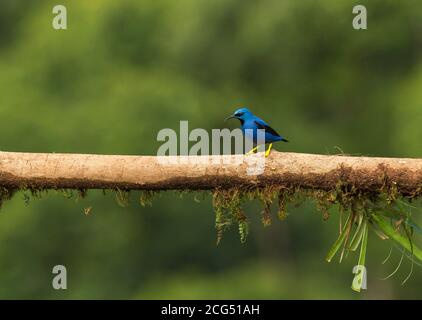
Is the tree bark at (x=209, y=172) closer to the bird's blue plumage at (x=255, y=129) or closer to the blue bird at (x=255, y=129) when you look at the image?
the blue bird at (x=255, y=129)

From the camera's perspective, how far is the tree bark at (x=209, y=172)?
998cm

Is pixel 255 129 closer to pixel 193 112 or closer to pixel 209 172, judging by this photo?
pixel 209 172

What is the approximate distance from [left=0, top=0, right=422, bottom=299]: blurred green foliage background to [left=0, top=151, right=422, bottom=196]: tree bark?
57.8 feet

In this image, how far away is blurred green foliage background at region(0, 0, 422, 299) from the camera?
30.0 metres

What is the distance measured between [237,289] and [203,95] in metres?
6.62

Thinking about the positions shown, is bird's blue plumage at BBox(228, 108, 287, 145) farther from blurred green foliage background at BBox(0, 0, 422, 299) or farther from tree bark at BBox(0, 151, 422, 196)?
blurred green foliage background at BBox(0, 0, 422, 299)

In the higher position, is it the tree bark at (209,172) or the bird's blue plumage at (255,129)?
the bird's blue plumage at (255,129)

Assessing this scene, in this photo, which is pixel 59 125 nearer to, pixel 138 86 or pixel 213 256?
pixel 138 86

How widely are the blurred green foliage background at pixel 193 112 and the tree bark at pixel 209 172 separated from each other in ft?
57.8

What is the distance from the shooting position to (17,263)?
31.3 metres

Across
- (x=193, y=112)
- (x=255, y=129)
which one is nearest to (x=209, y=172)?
(x=255, y=129)

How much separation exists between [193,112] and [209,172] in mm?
21105

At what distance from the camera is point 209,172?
1006cm

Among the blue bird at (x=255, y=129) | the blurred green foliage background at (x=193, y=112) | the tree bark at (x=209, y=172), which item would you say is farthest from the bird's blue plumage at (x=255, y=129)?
the blurred green foliage background at (x=193, y=112)
